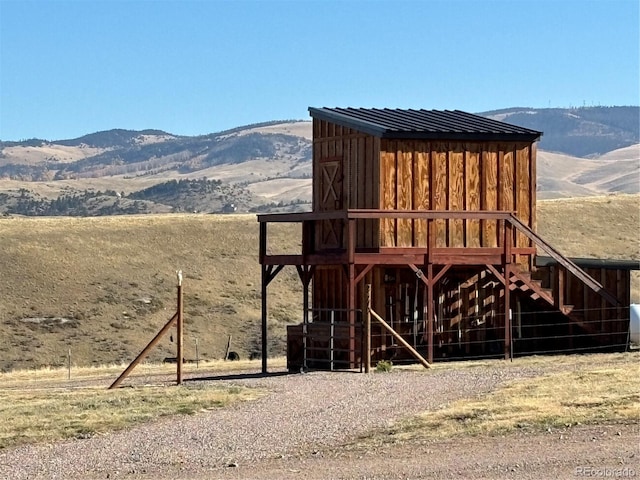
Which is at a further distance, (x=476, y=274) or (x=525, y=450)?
(x=476, y=274)

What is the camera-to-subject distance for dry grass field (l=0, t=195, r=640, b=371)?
5816cm

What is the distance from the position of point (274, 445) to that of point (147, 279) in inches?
2004

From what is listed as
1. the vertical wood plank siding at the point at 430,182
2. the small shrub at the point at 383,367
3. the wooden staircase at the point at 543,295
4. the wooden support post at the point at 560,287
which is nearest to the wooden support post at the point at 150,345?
the small shrub at the point at 383,367

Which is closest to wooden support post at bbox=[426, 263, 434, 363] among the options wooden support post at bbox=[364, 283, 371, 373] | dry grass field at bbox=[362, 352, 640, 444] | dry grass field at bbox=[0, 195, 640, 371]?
wooden support post at bbox=[364, 283, 371, 373]

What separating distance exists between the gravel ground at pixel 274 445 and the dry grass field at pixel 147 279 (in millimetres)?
29198

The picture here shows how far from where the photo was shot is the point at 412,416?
22.1m

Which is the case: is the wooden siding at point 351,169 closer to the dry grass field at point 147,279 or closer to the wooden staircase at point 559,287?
the wooden staircase at point 559,287

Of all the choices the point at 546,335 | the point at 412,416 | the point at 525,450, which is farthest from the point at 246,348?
the point at 525,450

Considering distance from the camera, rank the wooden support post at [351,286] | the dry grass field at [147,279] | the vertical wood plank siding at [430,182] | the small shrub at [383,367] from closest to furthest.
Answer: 1. the small shrub at [383,367]
2. the wooden support post at [351,286]
3. the vertical wood plank siding at [430,182]
4. the dry grass field at [147,279]

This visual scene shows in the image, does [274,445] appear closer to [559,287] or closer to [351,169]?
[351,169]

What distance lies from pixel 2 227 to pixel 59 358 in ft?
90.1

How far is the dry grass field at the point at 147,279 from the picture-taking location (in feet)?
191

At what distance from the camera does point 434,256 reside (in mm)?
33938

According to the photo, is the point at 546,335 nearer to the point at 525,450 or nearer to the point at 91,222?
the point at 525,450
